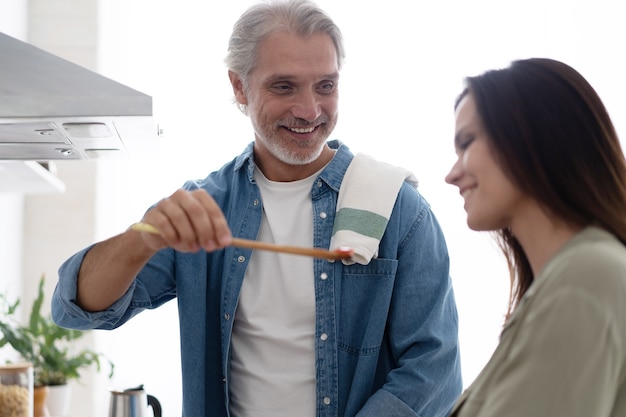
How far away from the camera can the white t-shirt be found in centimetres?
161

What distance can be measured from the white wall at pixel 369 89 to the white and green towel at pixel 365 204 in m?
2.02

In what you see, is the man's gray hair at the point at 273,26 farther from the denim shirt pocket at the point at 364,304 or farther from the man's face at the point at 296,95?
the denim shirt pocket at the point at 364,304

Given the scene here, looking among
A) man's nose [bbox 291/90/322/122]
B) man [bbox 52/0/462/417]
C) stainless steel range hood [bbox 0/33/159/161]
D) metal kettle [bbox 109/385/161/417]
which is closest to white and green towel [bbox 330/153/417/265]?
man [bbox 52/0/462/417]

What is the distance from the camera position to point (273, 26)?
1.69 metres

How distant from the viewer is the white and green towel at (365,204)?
1605 mm

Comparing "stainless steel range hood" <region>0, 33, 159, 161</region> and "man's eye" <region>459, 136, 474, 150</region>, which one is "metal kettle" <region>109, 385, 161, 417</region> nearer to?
"stainless steel range hood" <region>0, 33, 159, 161</region>

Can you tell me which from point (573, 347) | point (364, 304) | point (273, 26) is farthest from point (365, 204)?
point (573, 347)

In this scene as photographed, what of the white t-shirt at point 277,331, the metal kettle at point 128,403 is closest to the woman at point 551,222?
the white t-shirt at point 277,331

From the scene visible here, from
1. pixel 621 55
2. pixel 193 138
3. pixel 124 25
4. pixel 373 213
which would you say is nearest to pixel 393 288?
pixel 373 213

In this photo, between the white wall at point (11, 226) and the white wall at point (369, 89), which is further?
the white wall at point (369, 89)

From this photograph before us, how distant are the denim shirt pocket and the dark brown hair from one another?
61 centimetres

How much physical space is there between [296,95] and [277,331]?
0.45 metres

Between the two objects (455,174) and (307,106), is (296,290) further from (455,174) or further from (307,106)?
(455,174)

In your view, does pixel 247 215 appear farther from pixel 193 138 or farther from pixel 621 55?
pixel 621 55
